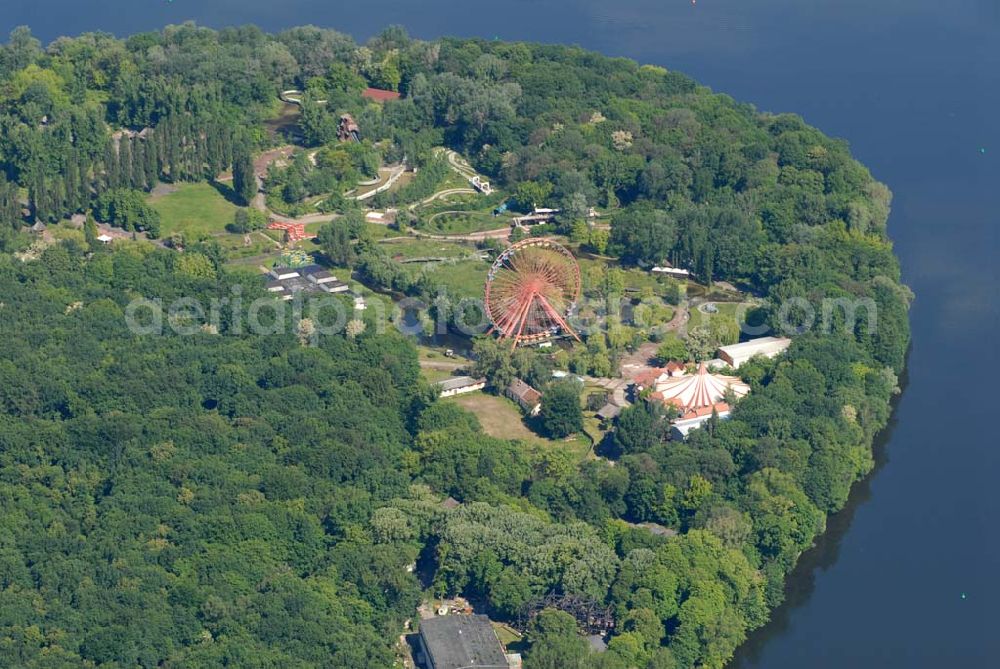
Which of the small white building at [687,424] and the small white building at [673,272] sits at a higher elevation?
the small white building at [673,272]

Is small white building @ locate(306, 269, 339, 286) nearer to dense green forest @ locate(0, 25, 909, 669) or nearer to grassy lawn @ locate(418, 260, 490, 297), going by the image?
dense green forest @ locate(0, 25, 909, 669)

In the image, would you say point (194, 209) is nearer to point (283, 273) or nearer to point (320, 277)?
point (283, 273)

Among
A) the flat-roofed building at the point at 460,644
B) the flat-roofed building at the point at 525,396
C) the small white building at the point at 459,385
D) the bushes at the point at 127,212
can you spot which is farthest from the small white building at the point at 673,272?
the flat-roofed building at the point at 460,644

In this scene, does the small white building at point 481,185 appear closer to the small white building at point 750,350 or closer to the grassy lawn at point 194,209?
the grassy lawn at point 194,209

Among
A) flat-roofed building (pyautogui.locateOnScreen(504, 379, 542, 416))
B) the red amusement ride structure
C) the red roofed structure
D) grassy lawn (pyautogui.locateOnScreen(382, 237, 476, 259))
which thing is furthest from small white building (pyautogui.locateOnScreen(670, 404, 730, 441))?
the red roofed structure

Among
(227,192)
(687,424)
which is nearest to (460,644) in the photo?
(687,424)

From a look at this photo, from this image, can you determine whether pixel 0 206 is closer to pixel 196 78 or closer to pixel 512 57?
pixel 196 78
